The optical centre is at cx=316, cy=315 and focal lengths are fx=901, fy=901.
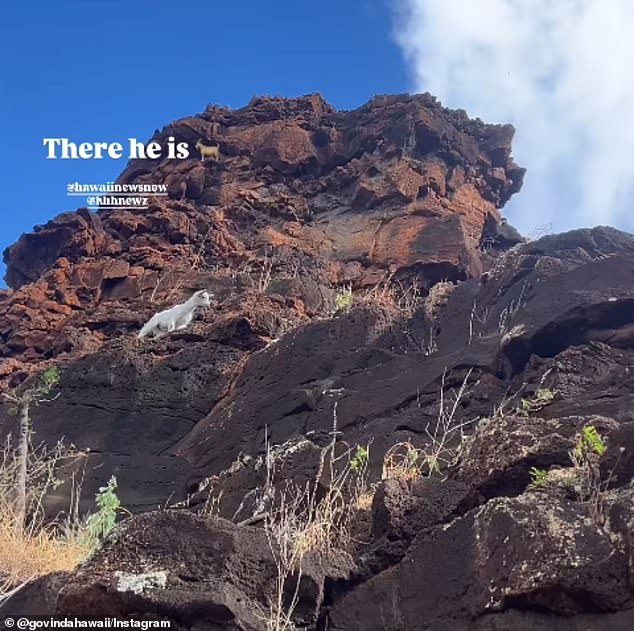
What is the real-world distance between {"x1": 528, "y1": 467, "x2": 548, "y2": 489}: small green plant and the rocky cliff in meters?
0.03

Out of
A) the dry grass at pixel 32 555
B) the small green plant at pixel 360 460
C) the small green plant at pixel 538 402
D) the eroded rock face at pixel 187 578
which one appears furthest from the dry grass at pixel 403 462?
the dry grass at pixel 32 555

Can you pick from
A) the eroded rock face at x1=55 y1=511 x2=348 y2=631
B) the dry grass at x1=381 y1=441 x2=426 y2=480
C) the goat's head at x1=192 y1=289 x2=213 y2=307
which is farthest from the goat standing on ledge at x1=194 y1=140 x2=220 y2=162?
the eroded rock face at x1=55 y1=511 x2=348 y2=631

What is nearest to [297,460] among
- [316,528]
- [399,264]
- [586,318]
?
[316,528]

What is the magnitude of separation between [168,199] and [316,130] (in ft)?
13.9

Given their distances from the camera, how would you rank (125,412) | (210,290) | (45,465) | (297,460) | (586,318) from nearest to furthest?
(297,460) < (586,318) < (45,465) < (125,412) < (210,290)

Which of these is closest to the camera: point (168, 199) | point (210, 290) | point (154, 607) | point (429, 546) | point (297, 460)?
point (154, 607)

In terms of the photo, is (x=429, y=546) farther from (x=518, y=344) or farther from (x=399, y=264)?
(x=399, y=264)

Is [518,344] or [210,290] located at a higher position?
[210,290]

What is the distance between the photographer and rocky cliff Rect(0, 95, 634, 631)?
139 inches

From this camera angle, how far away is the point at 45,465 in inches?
311

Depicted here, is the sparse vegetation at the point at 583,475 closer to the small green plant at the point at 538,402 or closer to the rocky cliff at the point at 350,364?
the rocky cliff at the point at 350,364

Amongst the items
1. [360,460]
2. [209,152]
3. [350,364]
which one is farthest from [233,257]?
[360,460]

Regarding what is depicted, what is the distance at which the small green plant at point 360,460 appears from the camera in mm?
5223

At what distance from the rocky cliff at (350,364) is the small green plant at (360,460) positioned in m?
0.09
